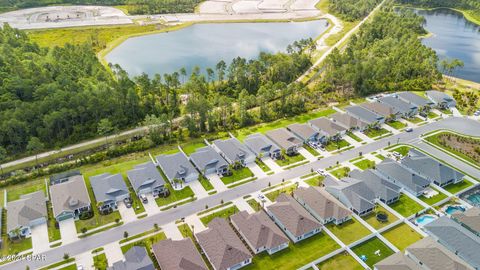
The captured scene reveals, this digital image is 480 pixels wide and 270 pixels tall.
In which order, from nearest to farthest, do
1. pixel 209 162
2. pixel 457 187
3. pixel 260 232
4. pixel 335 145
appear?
pixel 260 232
pixel 457 187
pixel 209 162
pixel 335 145

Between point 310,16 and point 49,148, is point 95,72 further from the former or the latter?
point 310,16

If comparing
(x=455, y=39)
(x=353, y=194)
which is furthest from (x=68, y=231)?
(x=455, y=39)

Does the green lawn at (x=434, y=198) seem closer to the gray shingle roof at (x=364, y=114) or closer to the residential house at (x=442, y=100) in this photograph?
the gray shingle roof at (x=364, y=114)

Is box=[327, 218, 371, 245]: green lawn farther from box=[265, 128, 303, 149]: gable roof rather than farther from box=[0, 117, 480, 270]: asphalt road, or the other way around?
box=[265, 128, 303, 149]: gable roof

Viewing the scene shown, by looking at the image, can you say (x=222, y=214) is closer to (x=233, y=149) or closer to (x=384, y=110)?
(x=233, y=149)

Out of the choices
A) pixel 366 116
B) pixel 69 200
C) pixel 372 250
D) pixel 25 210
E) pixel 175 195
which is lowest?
pixel 372 250

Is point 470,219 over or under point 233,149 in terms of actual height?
under

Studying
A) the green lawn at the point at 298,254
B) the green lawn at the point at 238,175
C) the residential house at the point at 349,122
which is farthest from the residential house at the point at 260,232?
the residential house at the point at 349,122

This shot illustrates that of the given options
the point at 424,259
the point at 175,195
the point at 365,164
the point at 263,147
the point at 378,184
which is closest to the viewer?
the point at 424,259
